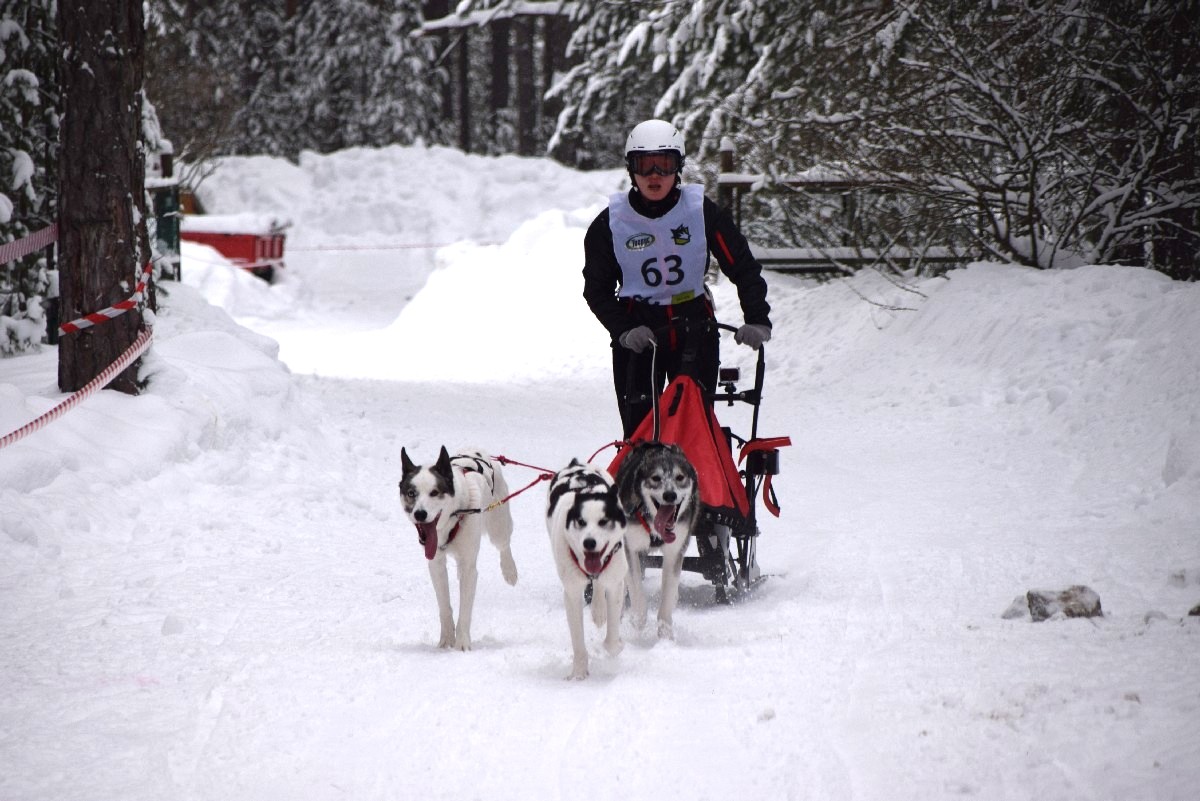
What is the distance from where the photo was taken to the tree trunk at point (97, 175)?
754 centimetres

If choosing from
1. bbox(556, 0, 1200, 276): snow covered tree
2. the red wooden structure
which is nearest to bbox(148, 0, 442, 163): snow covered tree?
the red wooden structure

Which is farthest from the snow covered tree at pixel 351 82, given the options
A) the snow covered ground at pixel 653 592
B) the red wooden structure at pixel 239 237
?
the snow covered ground at pixel 653 592

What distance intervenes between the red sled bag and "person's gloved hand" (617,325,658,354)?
0.27m

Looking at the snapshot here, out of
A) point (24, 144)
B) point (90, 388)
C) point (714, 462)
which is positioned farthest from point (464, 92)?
point (714, 462)

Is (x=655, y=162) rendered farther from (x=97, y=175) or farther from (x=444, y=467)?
(x=97, y=175)

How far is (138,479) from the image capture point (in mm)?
6859

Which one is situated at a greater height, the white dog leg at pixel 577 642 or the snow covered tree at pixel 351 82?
the snow covered tree at pixel 351 82

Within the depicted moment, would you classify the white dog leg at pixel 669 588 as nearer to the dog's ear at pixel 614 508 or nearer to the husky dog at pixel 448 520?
the dog's ear at pixel 614 508

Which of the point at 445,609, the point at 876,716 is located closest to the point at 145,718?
the point at 445,609

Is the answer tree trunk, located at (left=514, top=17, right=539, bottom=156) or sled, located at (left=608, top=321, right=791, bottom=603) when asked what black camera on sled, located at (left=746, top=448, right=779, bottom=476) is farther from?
tree trunk, located at (left=514, top=17, right=539, bottom=156)

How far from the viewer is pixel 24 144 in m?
11.2

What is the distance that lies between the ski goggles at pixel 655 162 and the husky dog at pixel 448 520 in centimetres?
167

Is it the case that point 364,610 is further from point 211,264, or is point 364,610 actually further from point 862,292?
point 211,264

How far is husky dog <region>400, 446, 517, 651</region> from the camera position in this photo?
4.78 metres
